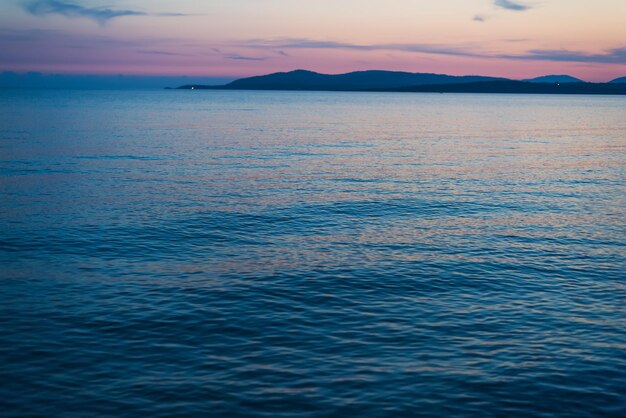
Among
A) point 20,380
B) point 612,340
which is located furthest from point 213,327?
point 612,340

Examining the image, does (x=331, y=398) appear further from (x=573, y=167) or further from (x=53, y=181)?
(x=573, y=167)

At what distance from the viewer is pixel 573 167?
217ft

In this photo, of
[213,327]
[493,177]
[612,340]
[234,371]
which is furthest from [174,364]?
[493,177]

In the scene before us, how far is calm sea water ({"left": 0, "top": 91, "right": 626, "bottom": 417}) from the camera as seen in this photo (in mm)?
17594

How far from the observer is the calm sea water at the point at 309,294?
17594 millimetres

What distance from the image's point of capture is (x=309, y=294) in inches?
1026

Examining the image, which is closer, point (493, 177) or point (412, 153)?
point (493, 177)

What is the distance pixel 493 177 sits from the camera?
193ft

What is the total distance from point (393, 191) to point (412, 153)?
A: 1119 inches

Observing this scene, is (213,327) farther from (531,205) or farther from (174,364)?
(531,205)

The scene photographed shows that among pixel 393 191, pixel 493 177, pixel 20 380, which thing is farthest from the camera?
pixel 493 177

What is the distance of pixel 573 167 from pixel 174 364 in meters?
57.3

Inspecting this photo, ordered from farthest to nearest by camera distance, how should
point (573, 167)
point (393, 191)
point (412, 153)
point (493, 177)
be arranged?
point (412, 153) < point (573, 167) < point (493, 177) < point (393, 191)

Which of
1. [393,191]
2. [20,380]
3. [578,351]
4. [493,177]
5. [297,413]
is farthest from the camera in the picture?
[493,177]
